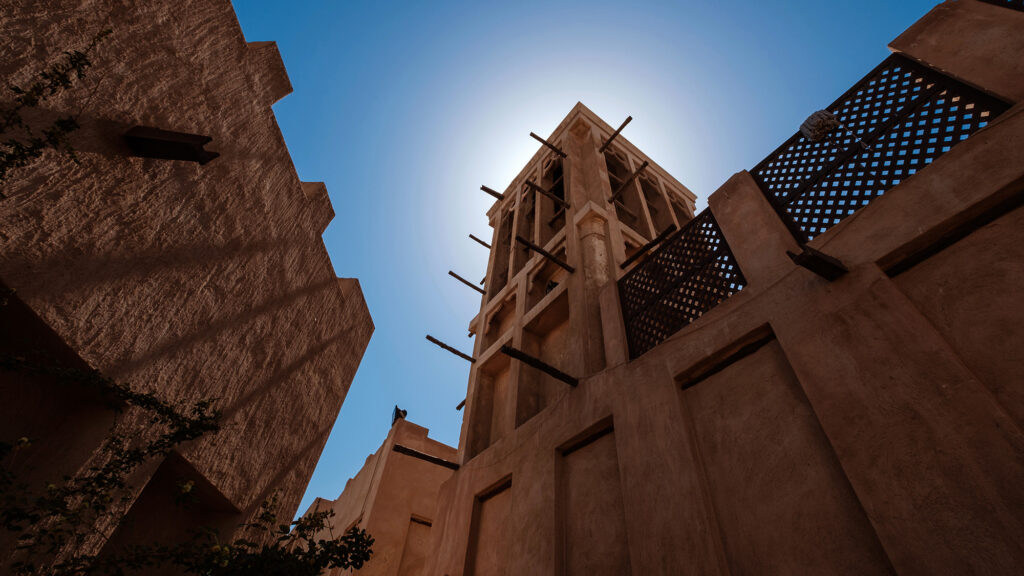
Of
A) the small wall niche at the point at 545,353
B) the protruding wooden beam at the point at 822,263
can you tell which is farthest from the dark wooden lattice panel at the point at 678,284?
the small wall niche at the point at 545,353

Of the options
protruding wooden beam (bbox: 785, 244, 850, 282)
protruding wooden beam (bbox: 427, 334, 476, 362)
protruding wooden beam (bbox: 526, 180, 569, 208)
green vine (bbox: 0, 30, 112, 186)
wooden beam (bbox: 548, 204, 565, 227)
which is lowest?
green vine (bbox: 0, 30, 112, 186)

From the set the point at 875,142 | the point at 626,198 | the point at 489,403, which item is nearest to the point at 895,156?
the point at 875,142

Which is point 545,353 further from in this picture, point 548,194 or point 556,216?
point 556,216

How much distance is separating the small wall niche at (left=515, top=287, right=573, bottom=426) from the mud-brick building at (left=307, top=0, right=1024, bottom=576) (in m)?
1.05

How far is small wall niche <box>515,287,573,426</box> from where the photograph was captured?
7.25m

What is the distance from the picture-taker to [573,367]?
6914 millimetres

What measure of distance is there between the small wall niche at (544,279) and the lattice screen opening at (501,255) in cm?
134

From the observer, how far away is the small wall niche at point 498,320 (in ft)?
32.4

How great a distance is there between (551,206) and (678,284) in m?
6.89

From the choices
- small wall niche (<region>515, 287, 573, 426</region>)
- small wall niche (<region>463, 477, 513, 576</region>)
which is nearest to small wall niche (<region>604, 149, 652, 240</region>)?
small wall niche (<region>515, 287, 573, 426</region>)

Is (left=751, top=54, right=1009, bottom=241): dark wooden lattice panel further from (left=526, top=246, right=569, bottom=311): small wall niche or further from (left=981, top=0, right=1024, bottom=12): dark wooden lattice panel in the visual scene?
(left=526, top=246, right=569, bottom=311): small wall niche

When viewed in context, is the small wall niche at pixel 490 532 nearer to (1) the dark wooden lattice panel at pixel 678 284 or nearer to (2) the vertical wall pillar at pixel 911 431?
(1) the dark wooden lattice panel at pixel 678 284

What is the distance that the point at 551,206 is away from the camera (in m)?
11.8

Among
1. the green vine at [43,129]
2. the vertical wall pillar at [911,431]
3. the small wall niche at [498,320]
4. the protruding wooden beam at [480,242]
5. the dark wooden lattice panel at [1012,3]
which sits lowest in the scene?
the vertical wall pillar at [911,431]
